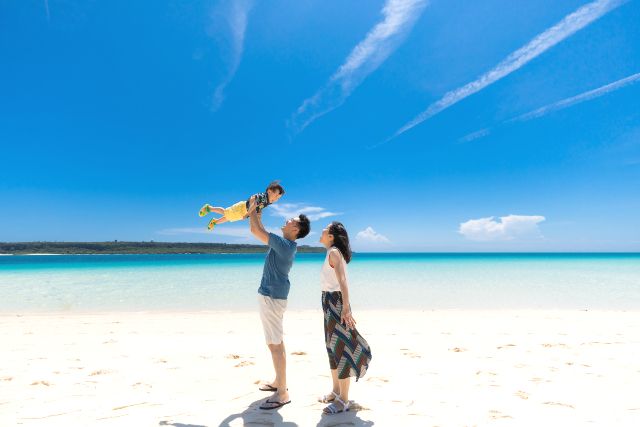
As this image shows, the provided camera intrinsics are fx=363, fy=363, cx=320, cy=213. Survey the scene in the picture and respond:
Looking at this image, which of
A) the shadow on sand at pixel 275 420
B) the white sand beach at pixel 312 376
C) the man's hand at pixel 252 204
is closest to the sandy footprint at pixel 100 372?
the white sand beach at pixel 312 376

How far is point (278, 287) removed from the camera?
3.77 meters

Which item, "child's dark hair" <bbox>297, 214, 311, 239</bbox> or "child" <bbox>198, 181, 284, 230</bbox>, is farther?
"child's dark hair" <bbox>297, 214, 311, 239</bbox>

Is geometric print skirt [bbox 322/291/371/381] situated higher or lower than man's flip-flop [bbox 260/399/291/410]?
higher

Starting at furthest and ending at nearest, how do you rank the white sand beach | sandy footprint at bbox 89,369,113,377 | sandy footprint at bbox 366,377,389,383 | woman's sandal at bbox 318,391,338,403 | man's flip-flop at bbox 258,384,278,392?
sandy footprint at bbox 89,369,113,377 < sandy footprint at bbox 366,377,389,383 < man's flip-flop at bbox 258,384,278,392 < woman's sandal at bbox 318,391,338,403 < the white sand beach

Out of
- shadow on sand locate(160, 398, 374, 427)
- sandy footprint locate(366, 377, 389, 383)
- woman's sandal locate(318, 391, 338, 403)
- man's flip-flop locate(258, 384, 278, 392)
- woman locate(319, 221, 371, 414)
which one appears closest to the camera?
shadow on sand locate(160, 398, 374, 427)

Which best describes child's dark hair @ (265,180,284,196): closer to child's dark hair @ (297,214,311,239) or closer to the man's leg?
child's dark hair @ (297,214,311,239)

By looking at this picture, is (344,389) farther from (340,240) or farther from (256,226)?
(256,226)

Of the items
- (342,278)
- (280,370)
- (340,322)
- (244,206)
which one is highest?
(244,206)

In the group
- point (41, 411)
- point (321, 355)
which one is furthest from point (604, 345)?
point (41, 411)

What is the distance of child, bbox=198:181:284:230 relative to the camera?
3.48 meters

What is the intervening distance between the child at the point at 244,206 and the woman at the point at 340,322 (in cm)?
69

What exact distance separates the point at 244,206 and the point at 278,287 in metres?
0.93

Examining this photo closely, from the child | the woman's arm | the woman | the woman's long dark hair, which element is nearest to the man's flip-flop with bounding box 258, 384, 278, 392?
the woman

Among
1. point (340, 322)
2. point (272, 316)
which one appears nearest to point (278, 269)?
point (272, 316)
